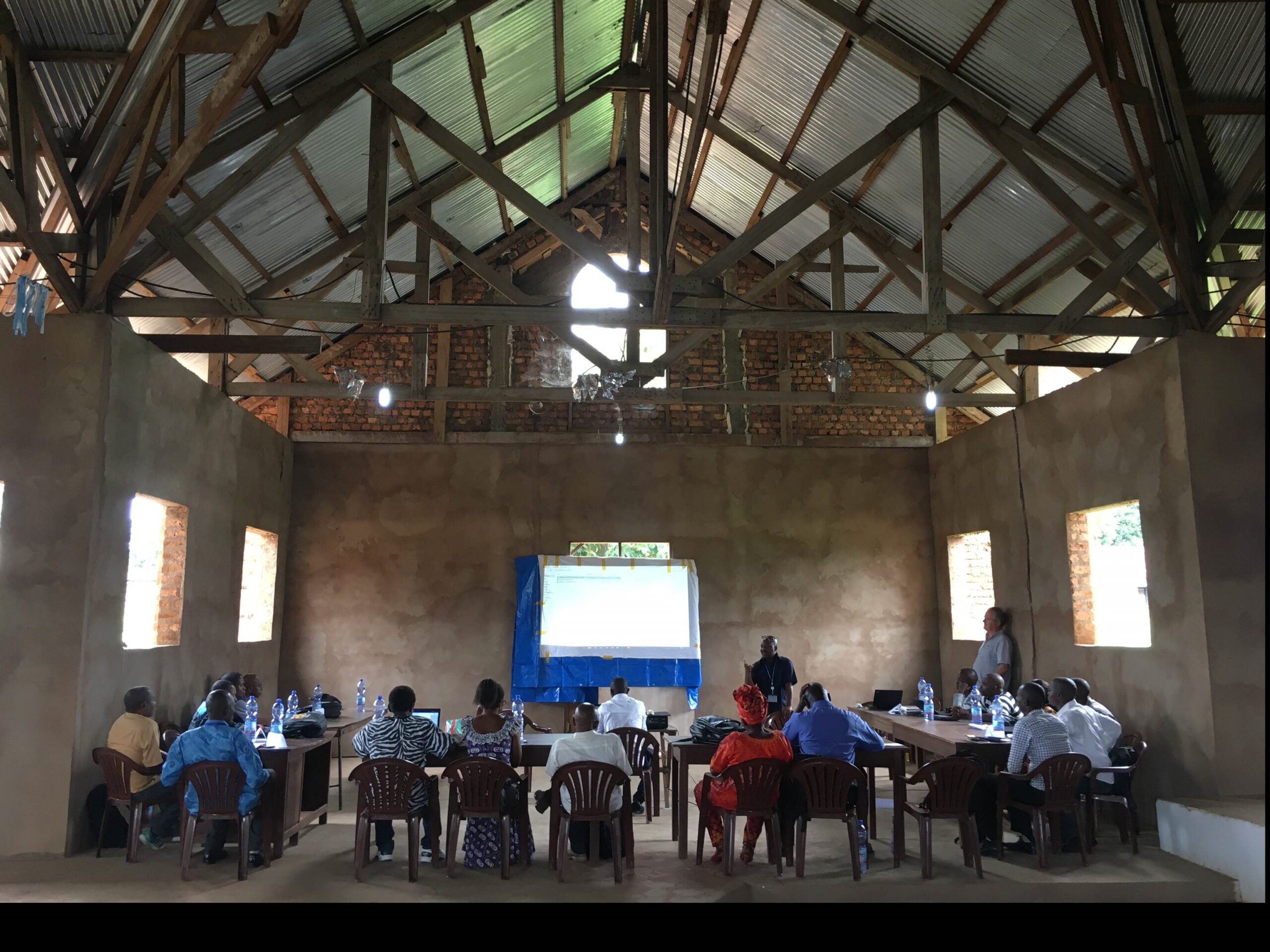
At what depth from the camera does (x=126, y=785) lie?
579 centimetres

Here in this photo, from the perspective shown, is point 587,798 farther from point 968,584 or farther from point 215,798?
point 968,584

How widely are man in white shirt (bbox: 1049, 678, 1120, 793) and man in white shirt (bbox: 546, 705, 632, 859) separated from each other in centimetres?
289

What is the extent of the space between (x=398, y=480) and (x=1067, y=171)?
777 cm

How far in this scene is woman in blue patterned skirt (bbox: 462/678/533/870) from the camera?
18.6ft

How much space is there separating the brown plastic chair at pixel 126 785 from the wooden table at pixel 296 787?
728 mm

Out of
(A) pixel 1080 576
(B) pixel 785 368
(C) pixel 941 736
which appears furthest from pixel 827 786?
(B) pixel 785 368

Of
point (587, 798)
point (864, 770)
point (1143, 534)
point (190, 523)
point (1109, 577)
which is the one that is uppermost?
point (190, 523)

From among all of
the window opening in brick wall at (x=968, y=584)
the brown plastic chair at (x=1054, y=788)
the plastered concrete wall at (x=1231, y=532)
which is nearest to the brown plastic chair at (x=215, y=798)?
the brown plastic chair at (x=1054, y=788)

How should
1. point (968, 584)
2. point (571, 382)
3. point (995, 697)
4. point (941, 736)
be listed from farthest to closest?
point (571, 382)
point (968, 584)
point (995, 697)
point (941, 736)

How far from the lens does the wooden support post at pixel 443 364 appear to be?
37.8ft

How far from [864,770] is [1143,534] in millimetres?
3204

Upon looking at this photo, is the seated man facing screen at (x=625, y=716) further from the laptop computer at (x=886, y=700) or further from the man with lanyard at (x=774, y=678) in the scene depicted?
the laptop computer at (x=886, y=700)

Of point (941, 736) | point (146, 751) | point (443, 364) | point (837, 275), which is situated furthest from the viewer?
point (443, 364)

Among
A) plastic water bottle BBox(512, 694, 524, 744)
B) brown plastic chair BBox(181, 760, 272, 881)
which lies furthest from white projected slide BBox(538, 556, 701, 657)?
brown plastic chair BBox(181, 760, 272, 881)
